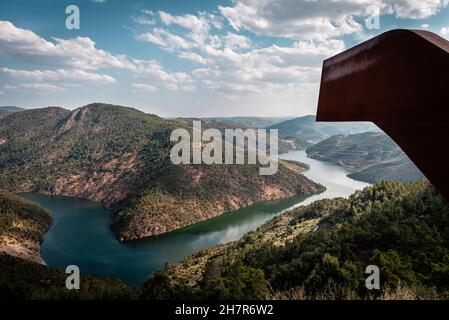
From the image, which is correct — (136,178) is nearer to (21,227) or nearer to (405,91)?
(21,227)

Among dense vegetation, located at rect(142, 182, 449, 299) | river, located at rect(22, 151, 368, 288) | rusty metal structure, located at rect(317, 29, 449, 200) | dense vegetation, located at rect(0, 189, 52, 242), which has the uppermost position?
rusty metal structure, located at rect(317, 29, 449, 200)

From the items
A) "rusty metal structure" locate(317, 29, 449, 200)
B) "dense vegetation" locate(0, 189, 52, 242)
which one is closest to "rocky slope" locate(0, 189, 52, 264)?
"dense vegetation" locate(0, 189, 52, 242)

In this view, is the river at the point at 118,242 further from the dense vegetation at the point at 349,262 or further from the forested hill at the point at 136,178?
the dense vegetation at the point at 349,262

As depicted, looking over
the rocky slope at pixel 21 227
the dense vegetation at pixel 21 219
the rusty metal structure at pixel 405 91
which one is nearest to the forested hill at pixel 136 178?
the dense vegetation at pixel 21 219

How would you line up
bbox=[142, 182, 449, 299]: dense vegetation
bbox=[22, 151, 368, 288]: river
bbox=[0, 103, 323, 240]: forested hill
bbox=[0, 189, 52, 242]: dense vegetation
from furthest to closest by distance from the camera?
bbox=[0, 103, 323, 240]: forested hill < bbox=[0, 189, 52, 242]: dense vegetation < bbox=[22, 151, 368, 288]: river < bbox=[142, 182, 449, 299]: dense vegetation

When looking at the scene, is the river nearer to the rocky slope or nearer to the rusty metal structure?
the rocky slope
